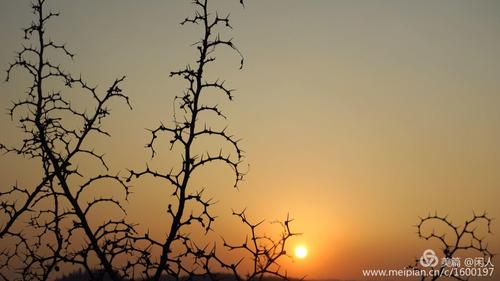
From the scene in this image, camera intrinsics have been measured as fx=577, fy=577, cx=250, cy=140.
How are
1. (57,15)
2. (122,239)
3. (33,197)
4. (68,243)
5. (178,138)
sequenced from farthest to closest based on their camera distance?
(57,15), (33,197), (68,243), (122,239), (178,138)

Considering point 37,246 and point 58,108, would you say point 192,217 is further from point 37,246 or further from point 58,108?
point 37,246

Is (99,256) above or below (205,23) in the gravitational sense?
below

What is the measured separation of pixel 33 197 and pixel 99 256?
143 centimetres

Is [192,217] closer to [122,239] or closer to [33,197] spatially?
[122,239]

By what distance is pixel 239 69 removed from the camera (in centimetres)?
417

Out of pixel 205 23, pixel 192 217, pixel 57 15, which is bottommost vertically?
pixel 192 217

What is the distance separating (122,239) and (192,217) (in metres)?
0.68

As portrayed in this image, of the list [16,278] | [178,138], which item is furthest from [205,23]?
[16,278]

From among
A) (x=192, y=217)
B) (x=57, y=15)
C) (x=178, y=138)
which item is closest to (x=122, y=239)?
(x=192, y=217)

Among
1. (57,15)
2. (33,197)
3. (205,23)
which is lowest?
(33,197)

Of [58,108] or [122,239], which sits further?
[58,108]

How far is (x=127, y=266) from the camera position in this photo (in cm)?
429

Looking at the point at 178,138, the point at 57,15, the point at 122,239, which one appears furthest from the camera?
the point at 57,15

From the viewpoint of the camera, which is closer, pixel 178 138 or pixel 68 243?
pixel 178 138
